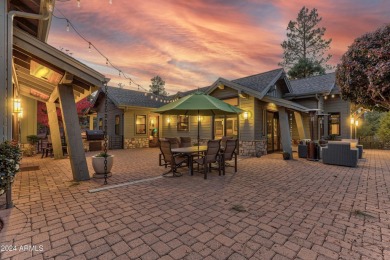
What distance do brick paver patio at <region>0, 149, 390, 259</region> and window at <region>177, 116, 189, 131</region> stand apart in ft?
30.6

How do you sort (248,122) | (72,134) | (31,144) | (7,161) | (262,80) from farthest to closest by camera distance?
1. (262,80)
2. (248,122)
3. (31,144)
4. (72,134)
5. (7,161)

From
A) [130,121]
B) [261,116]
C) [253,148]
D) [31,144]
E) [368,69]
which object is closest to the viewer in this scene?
[368,69]

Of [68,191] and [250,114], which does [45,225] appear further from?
[250,114]

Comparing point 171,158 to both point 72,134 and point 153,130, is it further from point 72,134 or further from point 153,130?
point 153,130

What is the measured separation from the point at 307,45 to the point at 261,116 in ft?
70.5

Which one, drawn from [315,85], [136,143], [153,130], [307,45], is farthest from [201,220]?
[307,45]

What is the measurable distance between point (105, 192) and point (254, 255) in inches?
144

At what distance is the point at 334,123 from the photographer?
1296 cm

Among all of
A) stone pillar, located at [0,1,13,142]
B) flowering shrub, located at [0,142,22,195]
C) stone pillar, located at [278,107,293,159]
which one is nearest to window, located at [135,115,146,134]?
stone pillar, located at [278,107,293,159]

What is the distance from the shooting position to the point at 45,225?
285 centimetres

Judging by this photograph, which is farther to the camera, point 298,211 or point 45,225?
point 298,211

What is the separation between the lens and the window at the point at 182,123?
47.3 ft

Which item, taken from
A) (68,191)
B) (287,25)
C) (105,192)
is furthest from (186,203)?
(287,25)

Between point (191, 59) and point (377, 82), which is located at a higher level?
point (191, 59)
